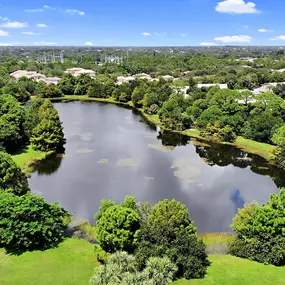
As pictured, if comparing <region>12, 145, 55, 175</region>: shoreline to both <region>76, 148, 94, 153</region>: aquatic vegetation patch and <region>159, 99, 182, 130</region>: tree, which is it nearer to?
<region>76, 148, 94, 153</region>: aquatic vegetation patch

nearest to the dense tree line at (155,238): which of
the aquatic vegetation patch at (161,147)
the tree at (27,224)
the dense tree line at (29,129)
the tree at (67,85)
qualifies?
the tree at (27,224)

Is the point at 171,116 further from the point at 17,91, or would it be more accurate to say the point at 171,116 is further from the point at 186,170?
the point at 17,91

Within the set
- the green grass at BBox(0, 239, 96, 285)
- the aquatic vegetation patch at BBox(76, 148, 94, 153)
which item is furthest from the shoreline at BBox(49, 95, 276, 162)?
the green grass at BBox(0, 239, 96, 285)

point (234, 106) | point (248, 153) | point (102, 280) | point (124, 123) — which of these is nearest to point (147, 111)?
point (124, 123)

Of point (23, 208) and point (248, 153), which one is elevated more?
point (23, 208)

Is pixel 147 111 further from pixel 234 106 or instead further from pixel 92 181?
pixel 92 181

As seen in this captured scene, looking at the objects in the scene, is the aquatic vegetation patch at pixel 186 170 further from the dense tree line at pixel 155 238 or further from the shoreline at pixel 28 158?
the shoreline at pixel 28 158

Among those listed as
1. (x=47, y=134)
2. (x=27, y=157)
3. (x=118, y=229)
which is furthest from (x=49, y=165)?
(x=118, y=229)
